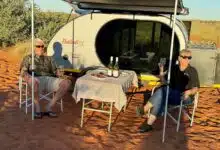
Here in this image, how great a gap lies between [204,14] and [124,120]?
22.5m

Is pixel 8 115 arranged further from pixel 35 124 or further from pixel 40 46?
pixel 40 46

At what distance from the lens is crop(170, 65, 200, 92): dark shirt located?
216 inches

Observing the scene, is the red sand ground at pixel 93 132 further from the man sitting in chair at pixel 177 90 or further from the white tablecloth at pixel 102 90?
the white tablecloth at pixel 102 90

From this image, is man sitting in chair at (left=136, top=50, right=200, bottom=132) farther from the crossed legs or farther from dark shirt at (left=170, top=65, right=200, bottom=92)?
the crossed legs

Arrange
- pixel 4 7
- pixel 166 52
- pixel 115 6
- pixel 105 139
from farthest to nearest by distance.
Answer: pixel 4 7, pixel 166 52, pixel 115 6, pixel 105 139

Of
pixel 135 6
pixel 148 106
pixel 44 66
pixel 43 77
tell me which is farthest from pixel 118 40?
pixel 148 106

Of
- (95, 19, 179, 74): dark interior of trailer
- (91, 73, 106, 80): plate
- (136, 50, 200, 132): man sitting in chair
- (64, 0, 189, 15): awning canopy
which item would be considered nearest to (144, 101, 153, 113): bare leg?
(136, 50, 200, 132): man sitting in chair

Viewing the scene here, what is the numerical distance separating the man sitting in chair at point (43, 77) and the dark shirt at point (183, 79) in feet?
5.58

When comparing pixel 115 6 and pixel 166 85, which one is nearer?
pixel 166 85

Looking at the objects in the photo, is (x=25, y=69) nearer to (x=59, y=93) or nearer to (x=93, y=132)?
(x=59, y=93)

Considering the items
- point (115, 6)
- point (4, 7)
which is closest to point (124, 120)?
point (115, 6)

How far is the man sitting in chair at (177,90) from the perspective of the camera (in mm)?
5348

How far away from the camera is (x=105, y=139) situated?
501cm

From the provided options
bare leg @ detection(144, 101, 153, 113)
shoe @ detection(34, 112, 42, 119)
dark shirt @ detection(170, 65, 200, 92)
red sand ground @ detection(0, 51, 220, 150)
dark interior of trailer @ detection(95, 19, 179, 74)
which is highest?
dark interior of trailer @ detection(95, 19, 179, 74)
